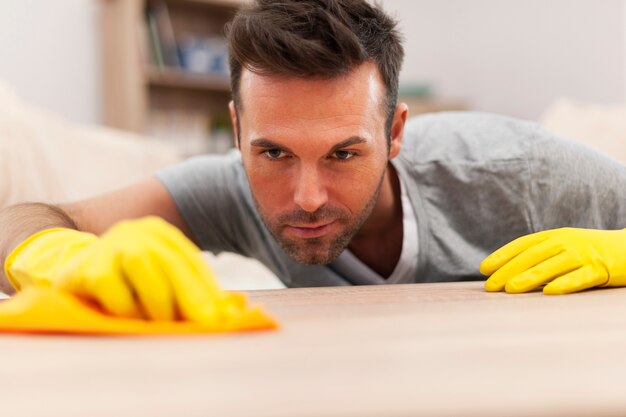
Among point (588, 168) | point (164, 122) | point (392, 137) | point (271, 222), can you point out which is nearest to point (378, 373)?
point (271, 222)

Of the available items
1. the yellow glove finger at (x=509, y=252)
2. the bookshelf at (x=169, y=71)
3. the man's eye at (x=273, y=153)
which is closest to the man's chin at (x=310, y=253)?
the man's eye at (x=273, y=153)

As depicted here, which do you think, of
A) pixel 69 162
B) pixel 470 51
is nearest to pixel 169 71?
pixel 69 162

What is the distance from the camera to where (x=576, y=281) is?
875 millimetres

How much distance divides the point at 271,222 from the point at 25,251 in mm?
392

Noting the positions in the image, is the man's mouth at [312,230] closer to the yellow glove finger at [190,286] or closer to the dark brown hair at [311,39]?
the dark brown hair at [311,39]

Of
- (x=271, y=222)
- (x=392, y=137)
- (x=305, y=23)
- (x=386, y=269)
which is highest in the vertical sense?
(x=305, y=23)

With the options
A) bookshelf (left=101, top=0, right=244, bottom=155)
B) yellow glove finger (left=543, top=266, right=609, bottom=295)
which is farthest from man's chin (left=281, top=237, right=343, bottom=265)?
bookshelf (left=101, top=0, right=244, bottom=155)

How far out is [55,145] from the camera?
7.06ft

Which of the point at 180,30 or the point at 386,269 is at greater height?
the point at 180,30

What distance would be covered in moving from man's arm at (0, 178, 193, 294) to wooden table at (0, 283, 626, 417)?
0.51 metres

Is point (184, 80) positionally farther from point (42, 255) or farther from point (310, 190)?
point (42, 255)

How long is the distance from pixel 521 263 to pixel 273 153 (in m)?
0.38

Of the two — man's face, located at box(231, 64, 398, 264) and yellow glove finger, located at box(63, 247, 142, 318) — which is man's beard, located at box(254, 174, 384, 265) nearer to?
man's face, located at box(231, 64, 398, 264)

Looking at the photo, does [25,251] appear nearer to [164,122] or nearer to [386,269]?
[386,269]
